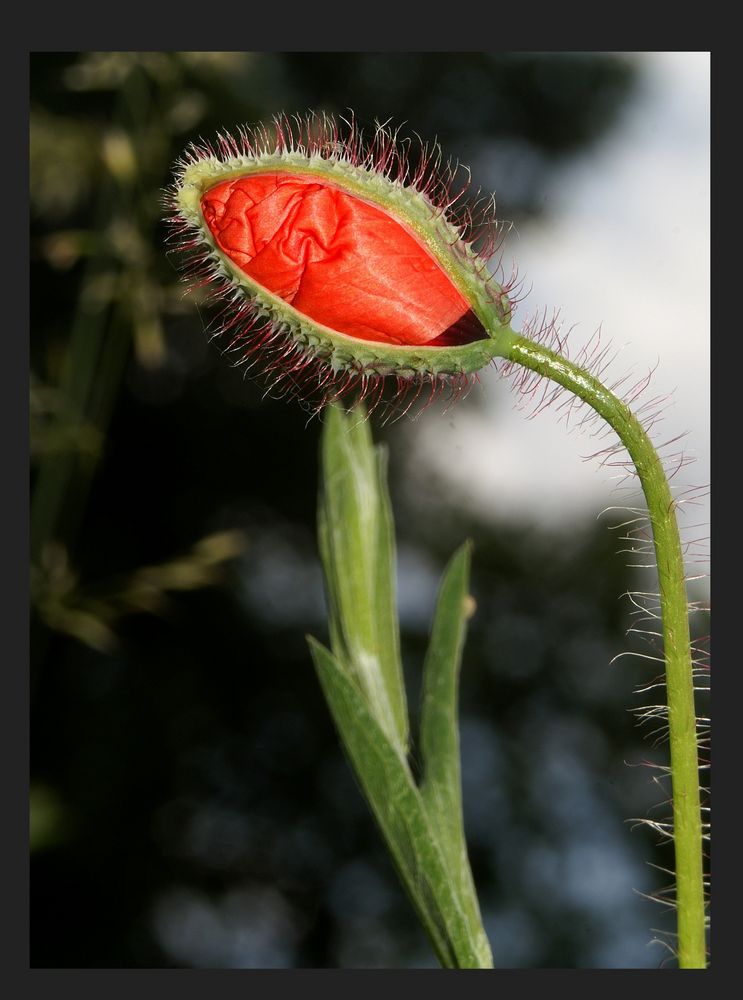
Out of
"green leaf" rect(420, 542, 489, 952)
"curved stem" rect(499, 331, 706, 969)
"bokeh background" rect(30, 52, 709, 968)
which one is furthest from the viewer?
"bokeh background" rect(30, 52, 709, 968)

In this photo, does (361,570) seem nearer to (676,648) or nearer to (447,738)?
(447,738)

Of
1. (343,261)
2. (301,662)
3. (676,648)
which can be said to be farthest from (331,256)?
(301,662)

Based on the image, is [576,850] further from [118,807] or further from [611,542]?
[118,807]

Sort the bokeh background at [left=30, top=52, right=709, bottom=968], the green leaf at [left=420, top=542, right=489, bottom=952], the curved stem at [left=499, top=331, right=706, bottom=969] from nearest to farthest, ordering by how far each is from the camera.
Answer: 1. the curved stem at [left=499, top=331, right=706, bottom=969]
2. the green leaf at [left=420, top=542, right=489, bottom=952]
3. the bokeh background at [left=30, top=52, right=709, bottom=968]

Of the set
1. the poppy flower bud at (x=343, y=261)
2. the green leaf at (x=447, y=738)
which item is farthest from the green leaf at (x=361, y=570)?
the poppy flower bud at (x=343, y=261)

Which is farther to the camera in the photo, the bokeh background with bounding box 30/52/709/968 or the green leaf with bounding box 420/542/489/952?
the bokeh background with bounding box 30/52/709/968

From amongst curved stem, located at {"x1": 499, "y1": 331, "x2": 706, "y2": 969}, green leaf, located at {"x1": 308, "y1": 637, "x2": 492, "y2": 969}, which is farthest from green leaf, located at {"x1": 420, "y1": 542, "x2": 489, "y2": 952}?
curved stem, located at {"x1": 499, "y1": 331, "x2": 706, "y2": 969}

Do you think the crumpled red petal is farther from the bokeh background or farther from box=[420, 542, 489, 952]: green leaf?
the bokeh background

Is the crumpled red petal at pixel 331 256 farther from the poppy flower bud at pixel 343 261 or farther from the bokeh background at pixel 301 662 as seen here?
the bokeh background at pixel 301 662
